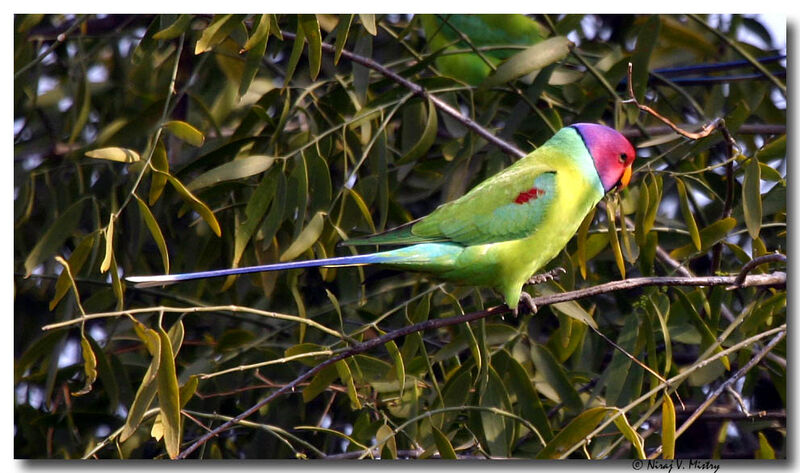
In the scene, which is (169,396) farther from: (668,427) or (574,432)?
(668,427)

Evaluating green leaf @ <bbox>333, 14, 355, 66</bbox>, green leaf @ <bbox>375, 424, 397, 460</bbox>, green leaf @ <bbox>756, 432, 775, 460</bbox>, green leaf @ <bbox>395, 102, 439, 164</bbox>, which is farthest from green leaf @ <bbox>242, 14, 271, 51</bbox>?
green leaf @ <bbox>756, 432, 775, 460</bbox>

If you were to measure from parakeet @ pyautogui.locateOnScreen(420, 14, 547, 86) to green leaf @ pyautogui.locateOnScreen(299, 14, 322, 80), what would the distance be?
0.42 meters

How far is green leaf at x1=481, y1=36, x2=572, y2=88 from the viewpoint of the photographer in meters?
1.74

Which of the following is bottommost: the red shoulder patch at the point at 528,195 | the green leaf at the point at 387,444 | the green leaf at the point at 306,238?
the green leaf at the point at 387,444

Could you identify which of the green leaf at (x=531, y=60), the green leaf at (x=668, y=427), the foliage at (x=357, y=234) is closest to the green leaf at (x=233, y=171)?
the foliage at (x=357, y=234)

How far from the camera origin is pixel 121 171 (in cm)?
190

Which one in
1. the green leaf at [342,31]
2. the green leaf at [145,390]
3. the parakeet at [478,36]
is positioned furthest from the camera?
the parakeet at [478,36]

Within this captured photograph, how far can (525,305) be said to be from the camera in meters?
1.65

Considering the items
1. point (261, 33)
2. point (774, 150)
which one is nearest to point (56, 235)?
point (261, 33)

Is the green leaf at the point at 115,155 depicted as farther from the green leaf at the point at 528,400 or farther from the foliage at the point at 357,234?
the green leaf at the point at 528,400

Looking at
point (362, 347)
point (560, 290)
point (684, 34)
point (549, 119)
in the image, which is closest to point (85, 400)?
point (362, 347)

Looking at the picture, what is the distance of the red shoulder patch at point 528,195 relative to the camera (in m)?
1.60
